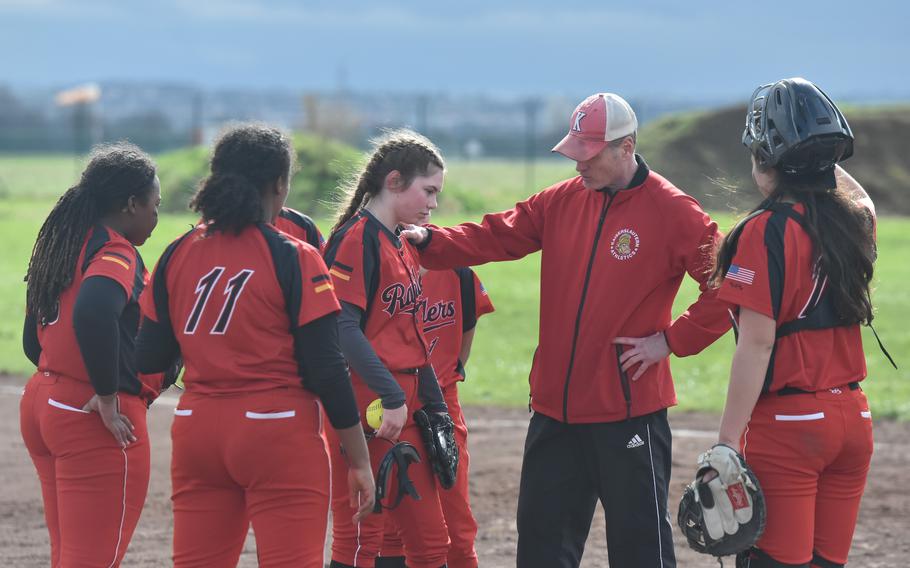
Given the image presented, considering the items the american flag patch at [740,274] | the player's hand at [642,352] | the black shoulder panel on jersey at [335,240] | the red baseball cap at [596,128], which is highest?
the red baseball cap at [596,128]

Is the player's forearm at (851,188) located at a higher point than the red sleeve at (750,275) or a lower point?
higher

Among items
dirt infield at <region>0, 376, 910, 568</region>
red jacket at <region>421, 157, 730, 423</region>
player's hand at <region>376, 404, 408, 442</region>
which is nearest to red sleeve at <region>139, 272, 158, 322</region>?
player's hand at <region>376, 404, 408, 442</region>

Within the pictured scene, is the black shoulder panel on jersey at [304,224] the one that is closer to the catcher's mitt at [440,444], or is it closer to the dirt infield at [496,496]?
the catcher's mitt at [440,444]

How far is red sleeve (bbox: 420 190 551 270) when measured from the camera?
467cm

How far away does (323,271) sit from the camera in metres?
3.62

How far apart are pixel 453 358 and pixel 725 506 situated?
6.08 ft

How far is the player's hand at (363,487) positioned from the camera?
3.79 m

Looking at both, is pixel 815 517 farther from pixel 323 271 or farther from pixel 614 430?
pixel 323 271

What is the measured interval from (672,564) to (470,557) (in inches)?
35.9

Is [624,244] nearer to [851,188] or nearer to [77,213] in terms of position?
[851,188]

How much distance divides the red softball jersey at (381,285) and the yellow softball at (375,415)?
18 cm

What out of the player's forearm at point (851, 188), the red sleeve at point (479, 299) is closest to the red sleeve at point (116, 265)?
the red sleeve at point (479, 299)

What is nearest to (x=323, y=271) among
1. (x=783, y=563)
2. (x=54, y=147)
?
(x=783, y=563)

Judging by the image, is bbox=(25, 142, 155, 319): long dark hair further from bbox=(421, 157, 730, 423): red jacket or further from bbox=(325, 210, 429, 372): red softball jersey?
bbox=(421, 157, 730, 423): red jacket
